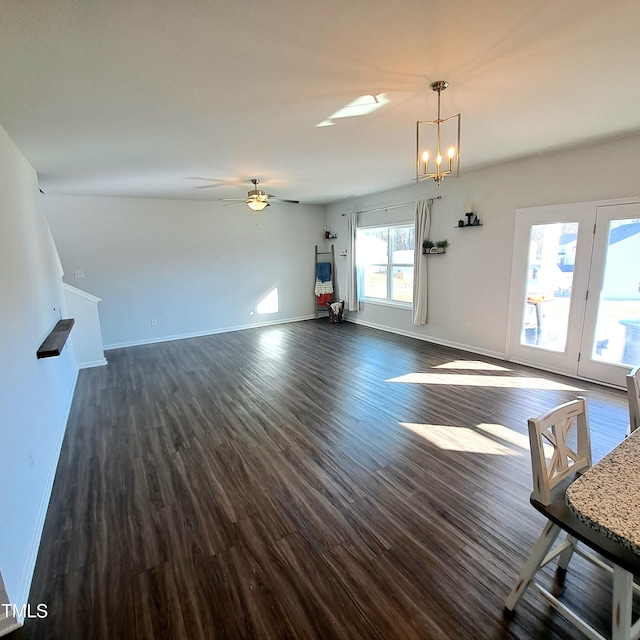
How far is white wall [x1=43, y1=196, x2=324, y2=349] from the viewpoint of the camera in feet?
18.2

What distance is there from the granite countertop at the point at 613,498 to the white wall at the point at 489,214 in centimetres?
369

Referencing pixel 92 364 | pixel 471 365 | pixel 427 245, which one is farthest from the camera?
pixel 427 245

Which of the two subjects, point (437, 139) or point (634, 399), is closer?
point (634, 399)

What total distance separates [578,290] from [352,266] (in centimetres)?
409

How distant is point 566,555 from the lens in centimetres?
164

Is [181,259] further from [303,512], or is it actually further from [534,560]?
[534,560]

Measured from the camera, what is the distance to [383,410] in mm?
3400

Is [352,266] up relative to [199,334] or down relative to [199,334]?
up

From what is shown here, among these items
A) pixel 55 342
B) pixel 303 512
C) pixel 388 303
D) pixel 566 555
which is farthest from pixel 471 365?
pixel 55 342

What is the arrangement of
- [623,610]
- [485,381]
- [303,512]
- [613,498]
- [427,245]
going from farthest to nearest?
[427,245], [485,381], [303,512], [623,610], [613,498]

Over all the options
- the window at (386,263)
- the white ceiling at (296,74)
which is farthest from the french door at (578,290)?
the window at (386,263)

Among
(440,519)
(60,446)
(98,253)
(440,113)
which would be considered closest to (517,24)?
(440,113)

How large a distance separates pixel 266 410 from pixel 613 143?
454cm

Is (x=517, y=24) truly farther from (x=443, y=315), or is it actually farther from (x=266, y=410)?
(x=443, y=315)
